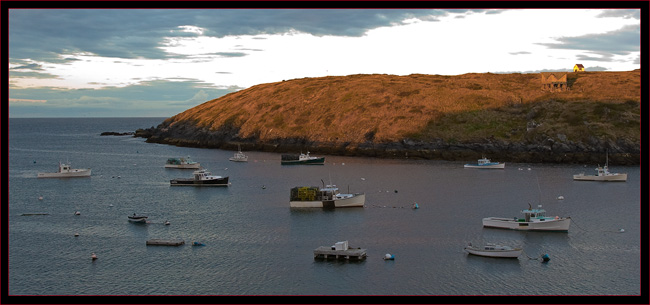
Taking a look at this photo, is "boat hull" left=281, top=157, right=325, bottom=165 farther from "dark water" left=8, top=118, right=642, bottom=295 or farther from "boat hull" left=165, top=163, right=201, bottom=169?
"dark water" left=8, top=118, right=642, bottom=295

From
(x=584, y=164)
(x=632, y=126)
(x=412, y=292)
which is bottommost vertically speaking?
(x=412, y=292)

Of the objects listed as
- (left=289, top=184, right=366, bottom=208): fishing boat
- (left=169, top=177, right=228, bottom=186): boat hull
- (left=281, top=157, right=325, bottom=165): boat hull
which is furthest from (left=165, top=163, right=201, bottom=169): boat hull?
(left=289, top=184, right=366, bottom=208): fishing boat

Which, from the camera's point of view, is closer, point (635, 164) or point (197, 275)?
point (197, 275)

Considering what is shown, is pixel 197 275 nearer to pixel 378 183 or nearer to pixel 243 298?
pixel 243 298

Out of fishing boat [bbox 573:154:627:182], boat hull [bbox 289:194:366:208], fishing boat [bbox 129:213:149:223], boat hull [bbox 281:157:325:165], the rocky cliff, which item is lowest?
fishing boat [bbox 129:213:149:223]

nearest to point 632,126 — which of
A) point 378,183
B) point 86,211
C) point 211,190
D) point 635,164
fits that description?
point 635,164

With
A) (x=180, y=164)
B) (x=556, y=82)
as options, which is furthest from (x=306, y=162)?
(x=556, y=82)
